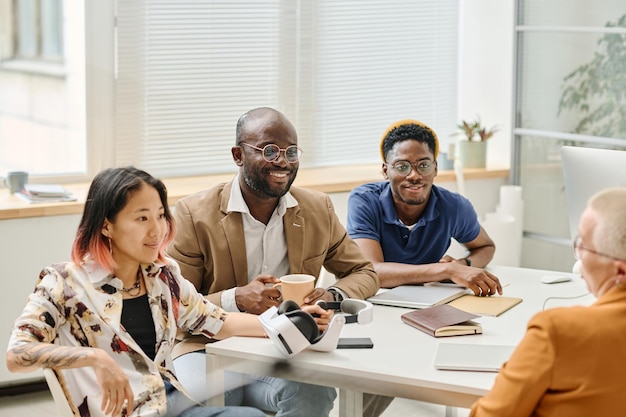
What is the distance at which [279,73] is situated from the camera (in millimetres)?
4926

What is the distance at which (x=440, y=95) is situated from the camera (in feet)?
18.3

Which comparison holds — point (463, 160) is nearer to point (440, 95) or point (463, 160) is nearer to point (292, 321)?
point (440, 95)

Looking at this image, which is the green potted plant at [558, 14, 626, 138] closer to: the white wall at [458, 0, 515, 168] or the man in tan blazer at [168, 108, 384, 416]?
the white wall at [458, 0, 515, 168]

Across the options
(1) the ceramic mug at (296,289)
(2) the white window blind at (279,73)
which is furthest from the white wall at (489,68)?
(1) the ceramic mug at (296,289)

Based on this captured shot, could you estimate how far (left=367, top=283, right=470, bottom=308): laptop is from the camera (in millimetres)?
2766

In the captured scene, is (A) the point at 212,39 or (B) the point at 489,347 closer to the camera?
(B) the point at 489,347

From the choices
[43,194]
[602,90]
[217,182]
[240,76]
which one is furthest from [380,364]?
[602,90]

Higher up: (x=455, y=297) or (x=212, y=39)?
(x=212, y=39)

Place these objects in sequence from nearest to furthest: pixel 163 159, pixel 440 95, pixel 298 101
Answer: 1. pixel 163 159
2. pixel 298 101
3. pixel 440 95

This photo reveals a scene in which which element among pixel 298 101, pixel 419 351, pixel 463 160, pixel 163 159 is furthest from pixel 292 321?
pixel 463 160

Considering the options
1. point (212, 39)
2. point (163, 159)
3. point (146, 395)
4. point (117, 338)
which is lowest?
point (146, 395)

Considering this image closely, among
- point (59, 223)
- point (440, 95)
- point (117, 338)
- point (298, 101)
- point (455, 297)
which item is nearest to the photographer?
point (117, 338)

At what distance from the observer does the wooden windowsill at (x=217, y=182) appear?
3877 mm

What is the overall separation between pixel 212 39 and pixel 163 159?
64 centimetres
